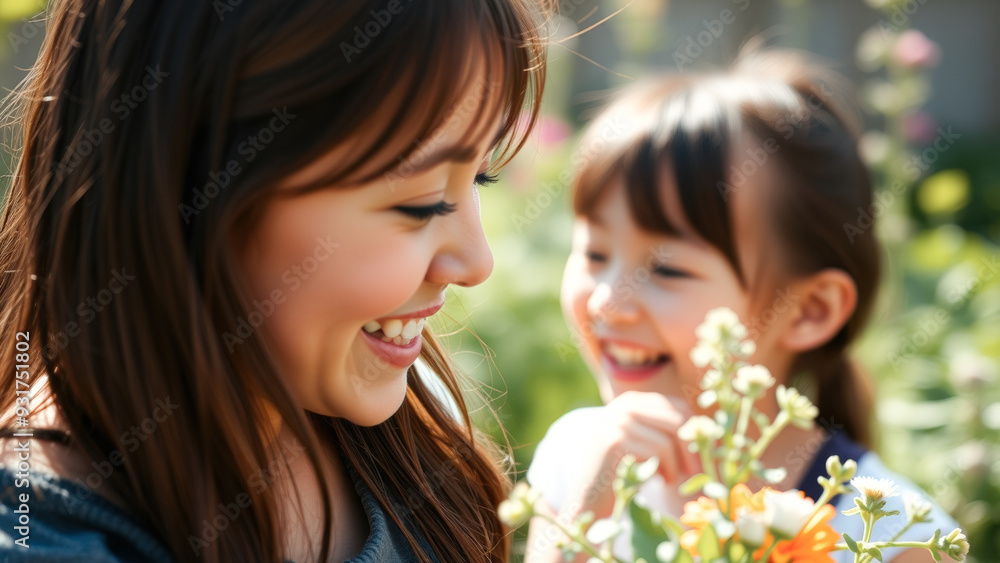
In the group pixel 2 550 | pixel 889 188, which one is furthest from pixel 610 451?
pixel 889 188

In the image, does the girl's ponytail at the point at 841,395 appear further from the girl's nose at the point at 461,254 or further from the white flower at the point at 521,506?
the white flower at the point at 521,506

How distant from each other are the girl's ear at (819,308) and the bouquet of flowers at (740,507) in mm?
884

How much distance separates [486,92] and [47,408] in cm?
48

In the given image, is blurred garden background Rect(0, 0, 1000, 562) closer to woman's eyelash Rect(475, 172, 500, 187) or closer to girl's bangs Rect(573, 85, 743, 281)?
girl's bangs Rect(573, 85, 743, 281)

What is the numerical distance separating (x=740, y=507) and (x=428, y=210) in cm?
38

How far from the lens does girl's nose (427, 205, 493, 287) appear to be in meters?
0.84

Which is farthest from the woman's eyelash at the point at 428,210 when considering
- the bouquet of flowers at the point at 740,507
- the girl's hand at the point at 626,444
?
the girl's hand at the point at 626,444

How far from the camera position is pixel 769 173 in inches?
58.3

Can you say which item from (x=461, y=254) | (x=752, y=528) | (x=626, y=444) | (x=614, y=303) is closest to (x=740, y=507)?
(x=752, y=528)

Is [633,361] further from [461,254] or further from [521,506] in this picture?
[521,506]

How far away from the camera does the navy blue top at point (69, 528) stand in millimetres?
636

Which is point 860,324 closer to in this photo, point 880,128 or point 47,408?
point 47,408

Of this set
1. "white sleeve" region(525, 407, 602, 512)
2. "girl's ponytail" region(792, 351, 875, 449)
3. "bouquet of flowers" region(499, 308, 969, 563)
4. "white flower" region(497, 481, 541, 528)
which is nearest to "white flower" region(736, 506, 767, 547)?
"bouquet of flowers" region(499, 308, 969, 563)

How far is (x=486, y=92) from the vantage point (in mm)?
828
